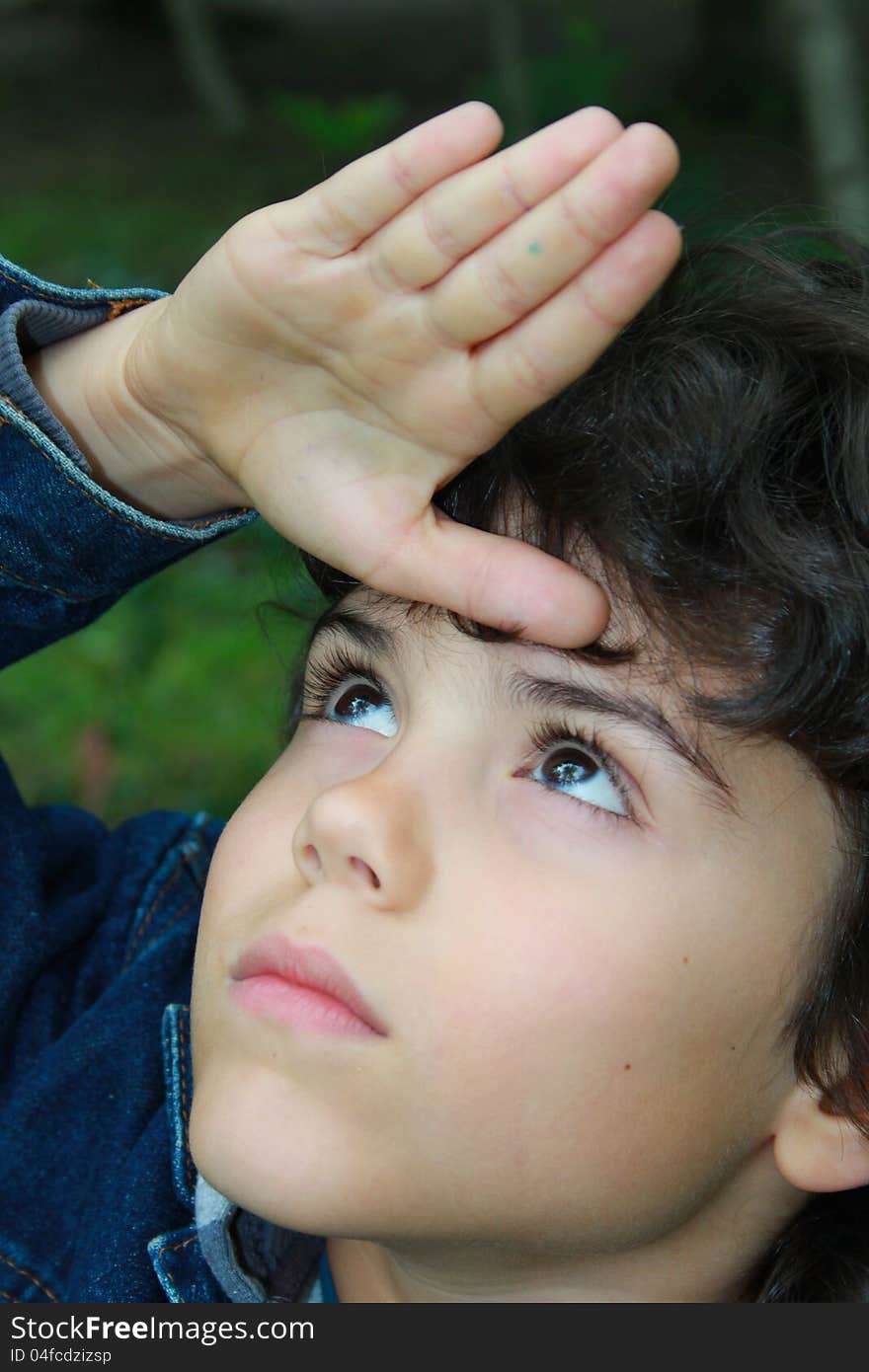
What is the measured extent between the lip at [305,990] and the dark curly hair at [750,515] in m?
0.39

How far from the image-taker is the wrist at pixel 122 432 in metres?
1.90

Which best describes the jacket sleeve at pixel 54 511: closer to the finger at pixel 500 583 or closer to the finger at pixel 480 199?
the finger at pixel 500 583

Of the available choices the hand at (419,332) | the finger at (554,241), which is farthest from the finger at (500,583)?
the finger at (554,241)

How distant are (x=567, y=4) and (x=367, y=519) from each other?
10.1 meters

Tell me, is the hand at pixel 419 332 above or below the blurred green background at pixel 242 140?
above

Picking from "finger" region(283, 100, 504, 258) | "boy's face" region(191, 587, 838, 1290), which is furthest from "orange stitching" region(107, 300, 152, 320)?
"boy's face" region(191, 587, 838, 1290)

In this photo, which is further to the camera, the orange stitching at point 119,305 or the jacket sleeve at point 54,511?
the orange stitching at point 119,305

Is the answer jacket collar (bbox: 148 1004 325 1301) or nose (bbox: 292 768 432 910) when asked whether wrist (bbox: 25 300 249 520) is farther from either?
jacket collar (bbox: 148 1004 325 1301)

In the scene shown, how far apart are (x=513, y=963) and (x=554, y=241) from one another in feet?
2.27

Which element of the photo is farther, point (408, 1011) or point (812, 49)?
point (812, 49)

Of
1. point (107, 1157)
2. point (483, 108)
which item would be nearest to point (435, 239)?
point (483, 108)

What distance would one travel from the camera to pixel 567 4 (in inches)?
417

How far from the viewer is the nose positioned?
4.92 ft

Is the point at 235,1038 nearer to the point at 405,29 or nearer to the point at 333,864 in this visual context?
the point at 333,864
